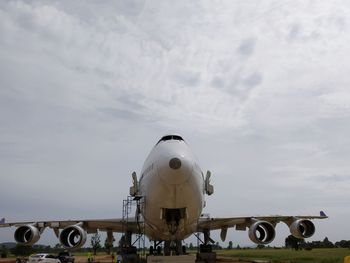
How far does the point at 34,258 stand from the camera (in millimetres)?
30969

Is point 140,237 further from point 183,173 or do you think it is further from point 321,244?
point 321,244

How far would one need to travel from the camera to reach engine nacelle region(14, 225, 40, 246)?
25.2 metres

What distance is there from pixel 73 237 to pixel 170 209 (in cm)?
1017

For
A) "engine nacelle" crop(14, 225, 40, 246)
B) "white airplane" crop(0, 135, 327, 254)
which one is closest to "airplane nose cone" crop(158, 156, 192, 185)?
"white airplane" crop(0, 135, 327, 254)

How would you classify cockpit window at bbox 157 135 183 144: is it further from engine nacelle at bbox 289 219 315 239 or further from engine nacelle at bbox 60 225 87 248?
engine nacelle at bbox 289 219 315 239

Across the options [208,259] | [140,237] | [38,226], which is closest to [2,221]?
[38,226]

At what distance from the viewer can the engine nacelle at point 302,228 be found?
2577 cm

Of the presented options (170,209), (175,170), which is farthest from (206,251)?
(175,170)

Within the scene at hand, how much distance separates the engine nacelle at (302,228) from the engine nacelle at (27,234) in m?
16.4

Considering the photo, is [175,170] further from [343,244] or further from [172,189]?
[343,244]

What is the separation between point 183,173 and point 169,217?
10.8 ft

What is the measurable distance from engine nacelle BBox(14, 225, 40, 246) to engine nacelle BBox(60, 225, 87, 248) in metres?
2.47

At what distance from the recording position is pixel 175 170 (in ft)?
48.8

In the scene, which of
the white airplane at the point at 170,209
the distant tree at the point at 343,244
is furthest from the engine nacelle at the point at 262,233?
the distant tree at the point at 343,244
